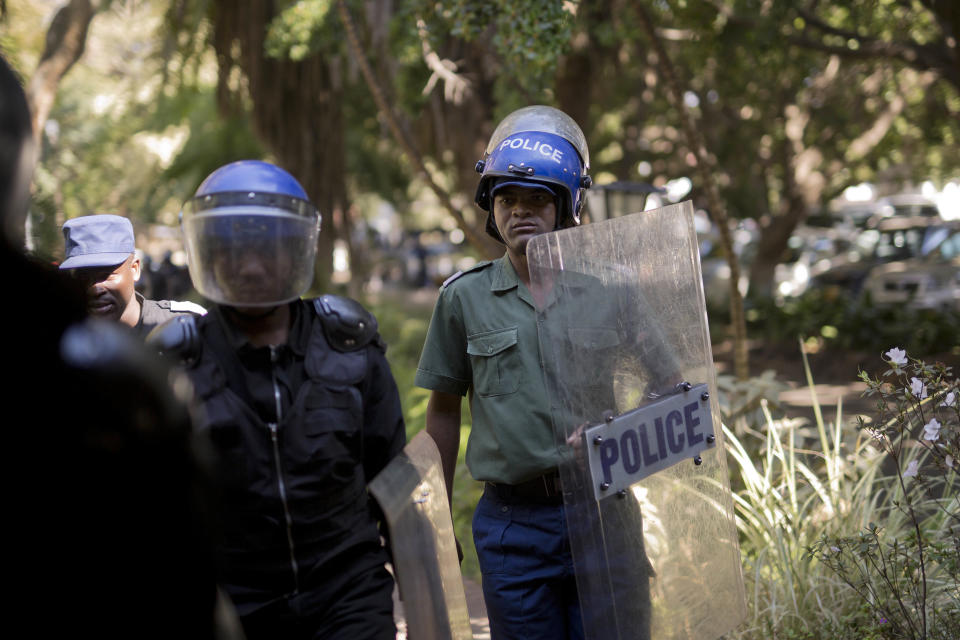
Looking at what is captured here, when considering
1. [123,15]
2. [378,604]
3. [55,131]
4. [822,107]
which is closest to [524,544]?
[378,604]

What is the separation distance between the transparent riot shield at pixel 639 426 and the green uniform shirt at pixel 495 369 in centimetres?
16

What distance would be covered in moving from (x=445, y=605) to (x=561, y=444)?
1.62ft

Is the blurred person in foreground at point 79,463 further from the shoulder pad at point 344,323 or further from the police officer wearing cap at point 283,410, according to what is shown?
the shoulder pad at point 344,323

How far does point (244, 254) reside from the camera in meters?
2.32

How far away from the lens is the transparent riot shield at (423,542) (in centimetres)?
227

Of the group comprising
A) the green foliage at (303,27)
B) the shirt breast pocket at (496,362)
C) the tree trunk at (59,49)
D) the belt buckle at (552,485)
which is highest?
the tree trunk at (59,49)

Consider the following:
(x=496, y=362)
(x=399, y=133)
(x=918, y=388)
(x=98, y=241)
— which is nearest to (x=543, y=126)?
(x=496, y=362)

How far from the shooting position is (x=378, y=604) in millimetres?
2350

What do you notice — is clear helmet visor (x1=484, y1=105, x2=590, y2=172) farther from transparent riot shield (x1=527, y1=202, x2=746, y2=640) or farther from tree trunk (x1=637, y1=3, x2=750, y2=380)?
tree trunk (x1=637, y1=3, x2=750, y2=380)

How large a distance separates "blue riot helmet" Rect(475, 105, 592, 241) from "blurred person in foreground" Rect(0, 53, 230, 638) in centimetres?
177

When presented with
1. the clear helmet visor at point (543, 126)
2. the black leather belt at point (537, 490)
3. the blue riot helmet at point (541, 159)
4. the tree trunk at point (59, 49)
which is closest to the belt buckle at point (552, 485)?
the black leather belt at point (537, 490)

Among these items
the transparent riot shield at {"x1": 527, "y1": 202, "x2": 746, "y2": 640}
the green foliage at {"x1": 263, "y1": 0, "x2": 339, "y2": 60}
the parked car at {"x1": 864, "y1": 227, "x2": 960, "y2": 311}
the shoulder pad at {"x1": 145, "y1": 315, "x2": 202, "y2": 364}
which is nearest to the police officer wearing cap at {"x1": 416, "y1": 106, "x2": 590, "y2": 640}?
the transparent riot shield at {"x1": 527, "y1": 202, "x2": 746, "y2": 640}

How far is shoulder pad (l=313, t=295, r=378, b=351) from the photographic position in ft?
7.89

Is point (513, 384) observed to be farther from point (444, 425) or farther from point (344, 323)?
point (344, 323)
